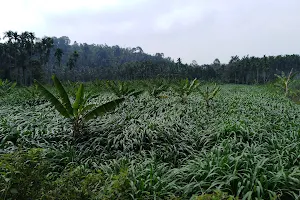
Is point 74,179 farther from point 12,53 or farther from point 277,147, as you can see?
point 12,53

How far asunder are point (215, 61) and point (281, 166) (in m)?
96.5

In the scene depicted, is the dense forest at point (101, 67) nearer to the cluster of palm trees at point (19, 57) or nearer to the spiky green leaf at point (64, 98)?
the cluster of palm trees at point (19, 57)

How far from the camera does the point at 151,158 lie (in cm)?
463

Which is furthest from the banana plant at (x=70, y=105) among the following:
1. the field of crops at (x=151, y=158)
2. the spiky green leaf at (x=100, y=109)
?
the field of crops at (x=151, y=158)

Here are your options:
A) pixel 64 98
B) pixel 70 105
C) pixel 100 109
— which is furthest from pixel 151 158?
pixel 64 98

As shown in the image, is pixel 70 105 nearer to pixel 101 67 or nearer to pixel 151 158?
pixel 151 158

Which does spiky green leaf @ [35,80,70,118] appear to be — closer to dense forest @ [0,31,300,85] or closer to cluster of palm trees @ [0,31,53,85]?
dense forest @ [0,31,300,85]

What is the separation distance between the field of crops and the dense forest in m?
34.7

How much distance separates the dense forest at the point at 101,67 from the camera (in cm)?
4150

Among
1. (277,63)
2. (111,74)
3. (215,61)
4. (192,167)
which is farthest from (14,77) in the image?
(215,61)

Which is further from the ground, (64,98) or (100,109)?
(64,98)

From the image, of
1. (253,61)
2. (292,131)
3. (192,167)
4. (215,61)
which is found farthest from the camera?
(215,61)

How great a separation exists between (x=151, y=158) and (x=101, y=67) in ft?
221

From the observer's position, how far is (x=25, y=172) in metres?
2.48
